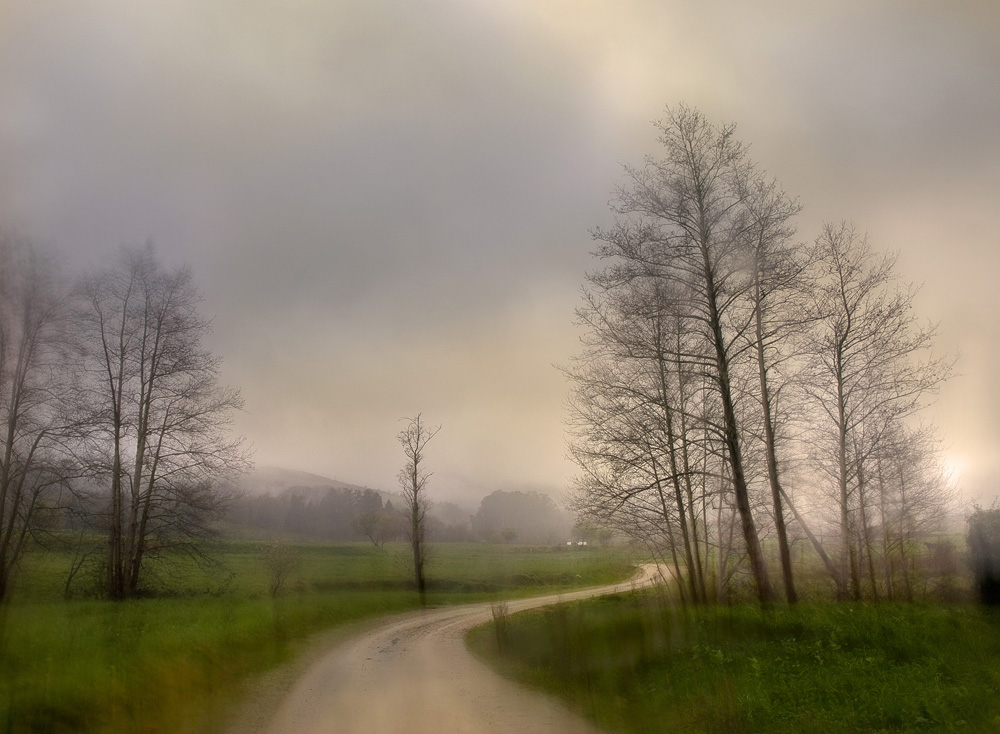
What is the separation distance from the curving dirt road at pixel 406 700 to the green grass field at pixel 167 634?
3.59 ft

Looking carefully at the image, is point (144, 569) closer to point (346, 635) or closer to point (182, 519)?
point (182, 519)

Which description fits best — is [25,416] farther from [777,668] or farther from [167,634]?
[777,668]

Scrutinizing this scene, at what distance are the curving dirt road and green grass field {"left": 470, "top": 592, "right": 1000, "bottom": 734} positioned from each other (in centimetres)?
77

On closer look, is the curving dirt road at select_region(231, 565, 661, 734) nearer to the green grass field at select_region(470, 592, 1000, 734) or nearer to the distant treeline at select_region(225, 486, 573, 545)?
the green grass field at select_region(470, 592, 1000, 734)

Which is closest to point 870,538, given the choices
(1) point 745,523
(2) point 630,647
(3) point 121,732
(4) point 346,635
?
(1) point 745,523

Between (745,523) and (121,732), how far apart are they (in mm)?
11404

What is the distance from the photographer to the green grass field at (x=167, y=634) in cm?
793

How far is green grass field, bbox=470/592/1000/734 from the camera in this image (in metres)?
6.75

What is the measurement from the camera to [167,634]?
12.0 metres

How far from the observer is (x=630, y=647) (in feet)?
36.4

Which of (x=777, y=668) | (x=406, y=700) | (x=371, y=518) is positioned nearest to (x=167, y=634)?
(x=406, y=700)

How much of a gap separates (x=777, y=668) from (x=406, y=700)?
5.62 metres

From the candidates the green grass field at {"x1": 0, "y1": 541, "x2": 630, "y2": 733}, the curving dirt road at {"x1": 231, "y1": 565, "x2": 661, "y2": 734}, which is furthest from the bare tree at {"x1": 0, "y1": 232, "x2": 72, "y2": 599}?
the curving dirt road at {"x1": 231, "y1": 565, "x2": 661, "y2": 734}

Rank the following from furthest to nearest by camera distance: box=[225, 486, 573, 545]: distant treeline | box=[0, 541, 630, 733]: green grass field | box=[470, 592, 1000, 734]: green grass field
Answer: box=[225, 486, 573, 545]: distant treeline, box=[0, 541, 630, 733]: green grass field, box=[470, 592, 1000, 734]: green grass field
